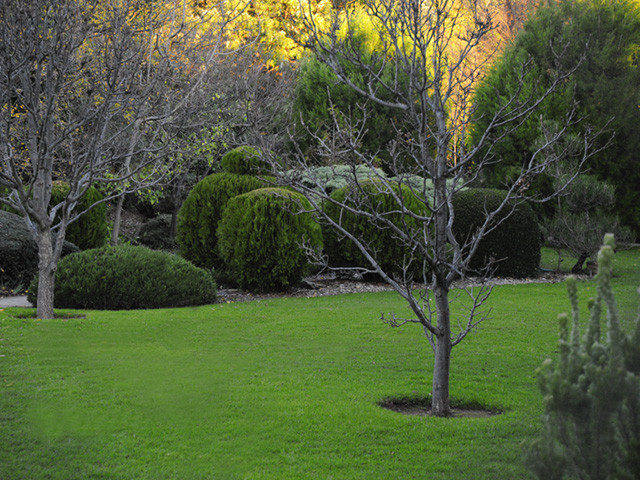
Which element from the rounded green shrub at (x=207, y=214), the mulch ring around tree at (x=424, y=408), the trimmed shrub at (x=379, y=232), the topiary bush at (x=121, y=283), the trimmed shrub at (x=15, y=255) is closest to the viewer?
the mulch ring around tree at (x=424, y=408)

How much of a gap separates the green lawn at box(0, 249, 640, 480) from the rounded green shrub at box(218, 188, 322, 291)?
2.10 m

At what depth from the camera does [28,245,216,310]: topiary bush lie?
26.9ft

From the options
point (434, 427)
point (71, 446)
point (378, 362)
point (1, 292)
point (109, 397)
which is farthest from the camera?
point (1, 292)

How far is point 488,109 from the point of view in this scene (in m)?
12.9

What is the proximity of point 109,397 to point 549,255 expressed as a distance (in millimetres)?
11576

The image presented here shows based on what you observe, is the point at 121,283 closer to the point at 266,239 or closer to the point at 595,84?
the point at 266,239

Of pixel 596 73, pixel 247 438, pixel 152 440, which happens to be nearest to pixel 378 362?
pixel 247 438

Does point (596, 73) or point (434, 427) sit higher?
point (596, 73)

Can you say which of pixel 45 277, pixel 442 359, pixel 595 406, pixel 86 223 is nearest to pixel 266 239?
pixel 45 277

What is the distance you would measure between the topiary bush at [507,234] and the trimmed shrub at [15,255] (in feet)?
22.9

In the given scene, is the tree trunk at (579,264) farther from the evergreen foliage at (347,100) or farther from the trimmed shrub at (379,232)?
the evergreen foliage at (347,100)

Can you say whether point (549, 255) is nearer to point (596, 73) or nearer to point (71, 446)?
point (596, 73)

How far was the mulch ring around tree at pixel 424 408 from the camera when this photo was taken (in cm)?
441

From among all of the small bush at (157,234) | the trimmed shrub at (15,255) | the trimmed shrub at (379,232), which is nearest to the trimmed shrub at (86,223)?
the trimmed shrub at (15,255)
